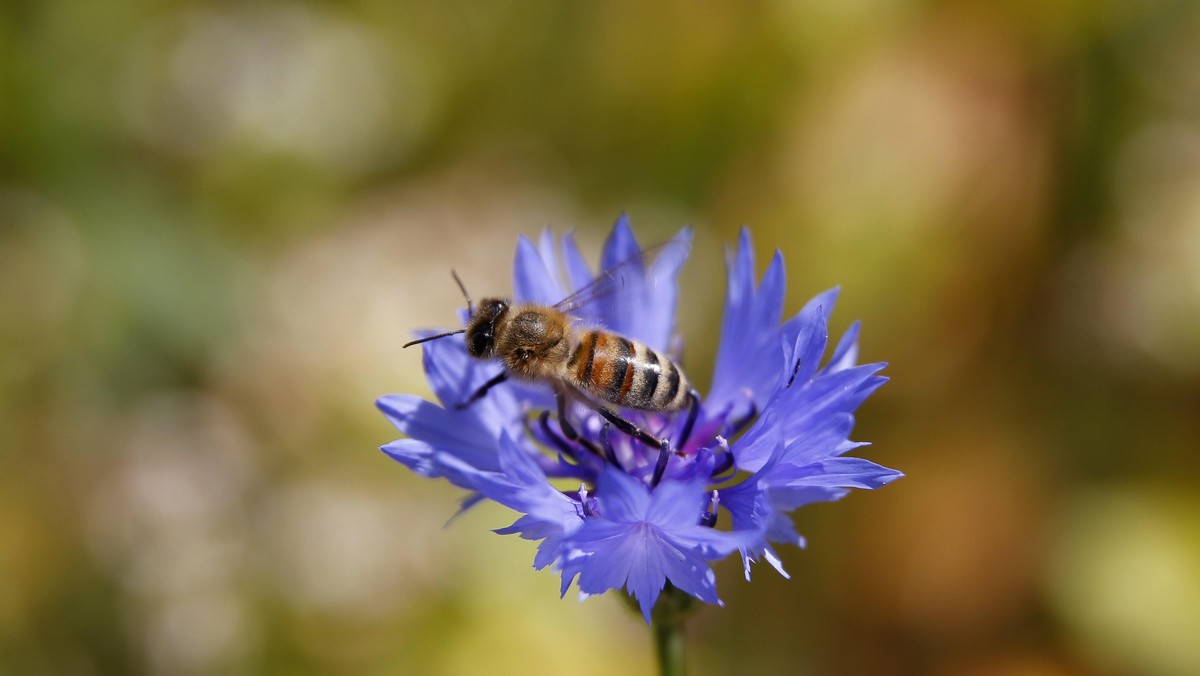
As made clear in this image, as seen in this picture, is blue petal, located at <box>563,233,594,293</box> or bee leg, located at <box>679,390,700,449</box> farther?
blue petal, located at <box>563,233,594,293</box>

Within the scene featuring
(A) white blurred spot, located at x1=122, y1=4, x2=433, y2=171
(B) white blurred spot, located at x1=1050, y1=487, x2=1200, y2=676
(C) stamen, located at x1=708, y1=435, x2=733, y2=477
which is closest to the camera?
(C) stamen, located at x1=708, y1=435, x2=733, y2=477

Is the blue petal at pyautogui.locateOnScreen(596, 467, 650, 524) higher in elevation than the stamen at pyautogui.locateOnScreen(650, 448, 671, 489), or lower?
higher

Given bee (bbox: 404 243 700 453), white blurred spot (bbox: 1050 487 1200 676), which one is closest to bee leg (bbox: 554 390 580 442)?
bee (bbox: 404 243 700 453)

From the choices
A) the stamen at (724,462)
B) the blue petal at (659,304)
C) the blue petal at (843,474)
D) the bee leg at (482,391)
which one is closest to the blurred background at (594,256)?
the blue petal at (659,304)

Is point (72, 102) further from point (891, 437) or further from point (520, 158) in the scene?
point (891, 437)

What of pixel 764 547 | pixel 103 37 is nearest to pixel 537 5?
pixel 103 37

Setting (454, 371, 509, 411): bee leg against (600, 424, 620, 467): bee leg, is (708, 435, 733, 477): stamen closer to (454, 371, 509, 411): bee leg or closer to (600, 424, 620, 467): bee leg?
(600, 424, 620, 467): bee leg

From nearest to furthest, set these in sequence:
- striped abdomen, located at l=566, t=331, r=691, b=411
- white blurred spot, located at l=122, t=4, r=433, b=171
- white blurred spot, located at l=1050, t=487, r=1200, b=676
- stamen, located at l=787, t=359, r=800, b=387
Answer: stamen, located at l=787, t=359, r=800, b=387, striped abdomen, located at l=566, t=331, r=691, b=411, white blurred spot, located at l=1050, t=487, r=1200, b=676, white blurred spot, located at l=122, t=4, r=433, b=171

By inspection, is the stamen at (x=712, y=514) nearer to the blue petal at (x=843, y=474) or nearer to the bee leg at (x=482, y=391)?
the blue petal at (x=843, y=474)
